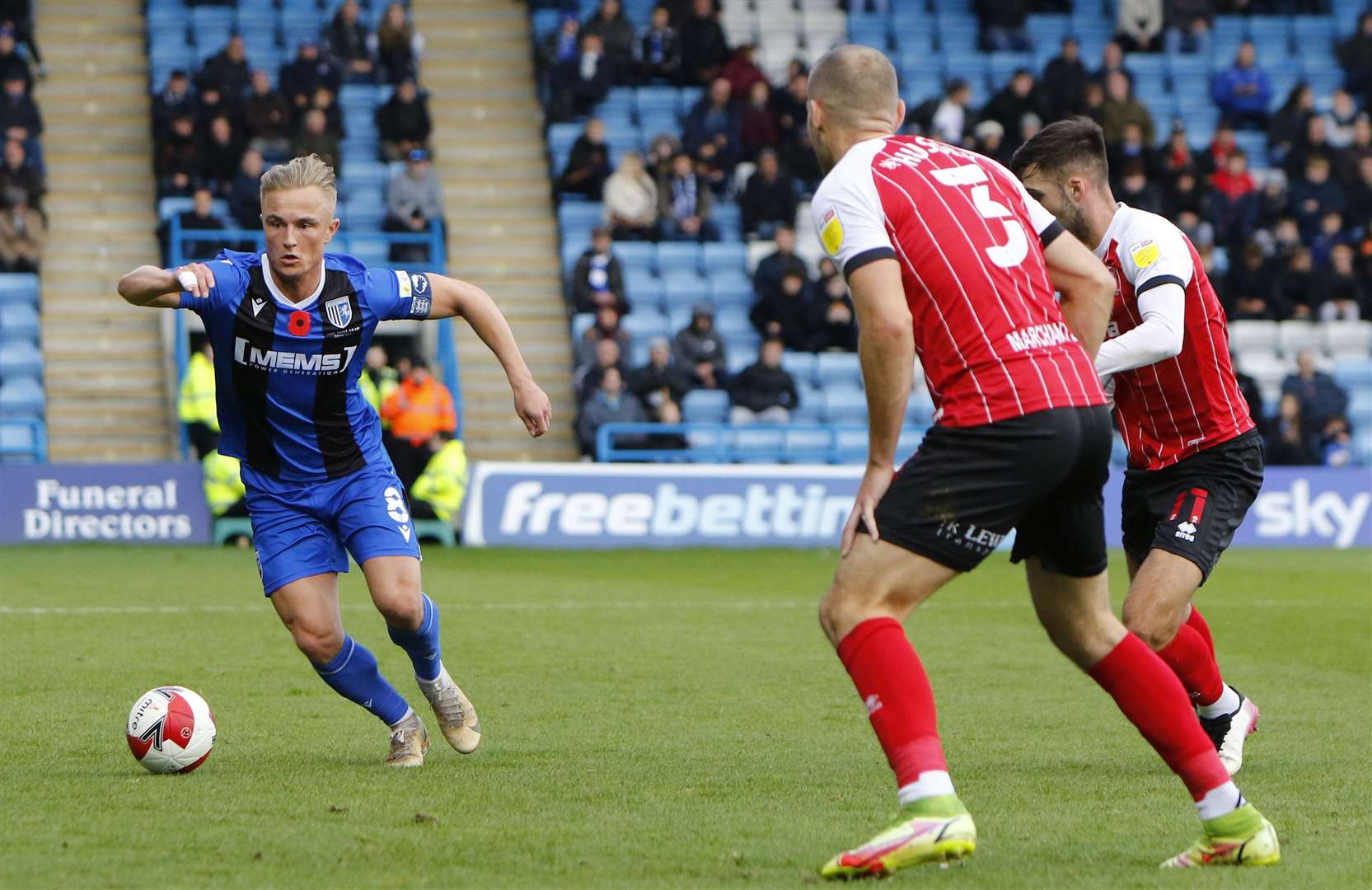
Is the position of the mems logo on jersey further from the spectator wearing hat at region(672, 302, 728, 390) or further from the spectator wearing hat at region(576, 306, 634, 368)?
the spectator wearing hat at region(672, 302, 728, 390)

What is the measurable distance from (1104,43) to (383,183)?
10157 mm

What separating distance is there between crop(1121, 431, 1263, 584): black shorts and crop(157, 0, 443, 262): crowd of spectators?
14795mm

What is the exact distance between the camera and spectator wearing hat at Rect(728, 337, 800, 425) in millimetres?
20094

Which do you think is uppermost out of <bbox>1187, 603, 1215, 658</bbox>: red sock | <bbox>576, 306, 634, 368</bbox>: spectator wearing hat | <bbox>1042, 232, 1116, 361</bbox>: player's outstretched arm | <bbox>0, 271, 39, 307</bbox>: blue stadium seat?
<bbox>1042, 232, 1116, 361</bbox>: player's outstretched arm

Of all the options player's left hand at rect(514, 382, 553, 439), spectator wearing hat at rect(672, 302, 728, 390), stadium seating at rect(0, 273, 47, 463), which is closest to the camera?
player's left hand at rect(514, 382, 553, 439)

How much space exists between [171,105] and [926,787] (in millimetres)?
17984

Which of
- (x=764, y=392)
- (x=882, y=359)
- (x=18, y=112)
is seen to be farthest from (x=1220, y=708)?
(x=18, y=112)

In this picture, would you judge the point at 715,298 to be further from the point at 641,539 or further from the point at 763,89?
the point at 641,539

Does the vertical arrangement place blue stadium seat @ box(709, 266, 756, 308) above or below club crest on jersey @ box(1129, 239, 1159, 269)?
below

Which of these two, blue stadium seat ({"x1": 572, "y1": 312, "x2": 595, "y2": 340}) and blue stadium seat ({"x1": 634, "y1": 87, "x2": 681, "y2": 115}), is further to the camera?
blue stadium seat ({"x1": 634, "y1": 87, "x2": 681, "y2": 115})

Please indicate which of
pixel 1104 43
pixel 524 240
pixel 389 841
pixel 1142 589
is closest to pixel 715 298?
pixel 524 240

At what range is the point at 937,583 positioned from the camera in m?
4.80

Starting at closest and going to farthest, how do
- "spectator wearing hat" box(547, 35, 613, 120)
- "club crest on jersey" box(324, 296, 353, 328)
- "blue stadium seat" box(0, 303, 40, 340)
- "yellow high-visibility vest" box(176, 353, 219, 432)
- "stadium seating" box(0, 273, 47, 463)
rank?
1. "club crest on jersey" box(324, 296, 353, 328)
2. "yellow high-visibility vest" box(176, 353, 219, 432)
3. "stadium seating" box(0, 273, 47, 463)
4. "blue stadium seat" box(0, 303, 40, 340)
5. "spectator wearing hat" box(547, 35, 613, 120)

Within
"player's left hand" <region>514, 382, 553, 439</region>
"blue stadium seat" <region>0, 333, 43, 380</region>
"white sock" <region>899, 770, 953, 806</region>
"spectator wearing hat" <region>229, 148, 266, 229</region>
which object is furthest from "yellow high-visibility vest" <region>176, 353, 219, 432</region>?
"white sock" <region>899, 770, 953, 806</region>
